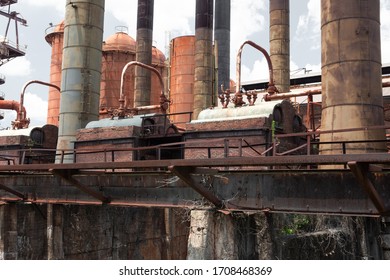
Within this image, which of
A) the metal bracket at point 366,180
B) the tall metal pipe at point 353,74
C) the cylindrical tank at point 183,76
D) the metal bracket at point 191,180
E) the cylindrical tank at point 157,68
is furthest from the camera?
the cylindrical tank at point 157,68

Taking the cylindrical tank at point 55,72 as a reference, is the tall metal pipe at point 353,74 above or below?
below

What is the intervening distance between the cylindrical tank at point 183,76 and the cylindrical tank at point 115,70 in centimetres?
478

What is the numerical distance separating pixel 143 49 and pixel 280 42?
488 inches

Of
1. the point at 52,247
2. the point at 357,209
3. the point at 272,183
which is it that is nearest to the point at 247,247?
the point at 272,183

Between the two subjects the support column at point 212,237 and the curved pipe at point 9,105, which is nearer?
the support column at point 212,237

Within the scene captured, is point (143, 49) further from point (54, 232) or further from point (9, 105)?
point (54, 232)

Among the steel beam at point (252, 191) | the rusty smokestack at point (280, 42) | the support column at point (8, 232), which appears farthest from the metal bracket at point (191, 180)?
the rusty smokestack at point (280, 42)

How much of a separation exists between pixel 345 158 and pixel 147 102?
28.9 metres

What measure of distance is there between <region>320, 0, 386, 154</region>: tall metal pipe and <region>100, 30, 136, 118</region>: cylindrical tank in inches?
1045

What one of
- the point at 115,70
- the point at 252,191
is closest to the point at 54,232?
the point at 252,191

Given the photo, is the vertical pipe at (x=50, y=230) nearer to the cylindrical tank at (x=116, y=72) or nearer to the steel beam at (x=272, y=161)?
the steel beam at (x=272, y=161)

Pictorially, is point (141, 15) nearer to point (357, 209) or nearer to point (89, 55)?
point (89, 55)

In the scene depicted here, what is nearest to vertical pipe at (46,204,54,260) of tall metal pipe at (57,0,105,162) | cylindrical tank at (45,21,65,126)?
tall metal pipe at (57,0,105,162)

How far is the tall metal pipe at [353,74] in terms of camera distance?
11109mm
